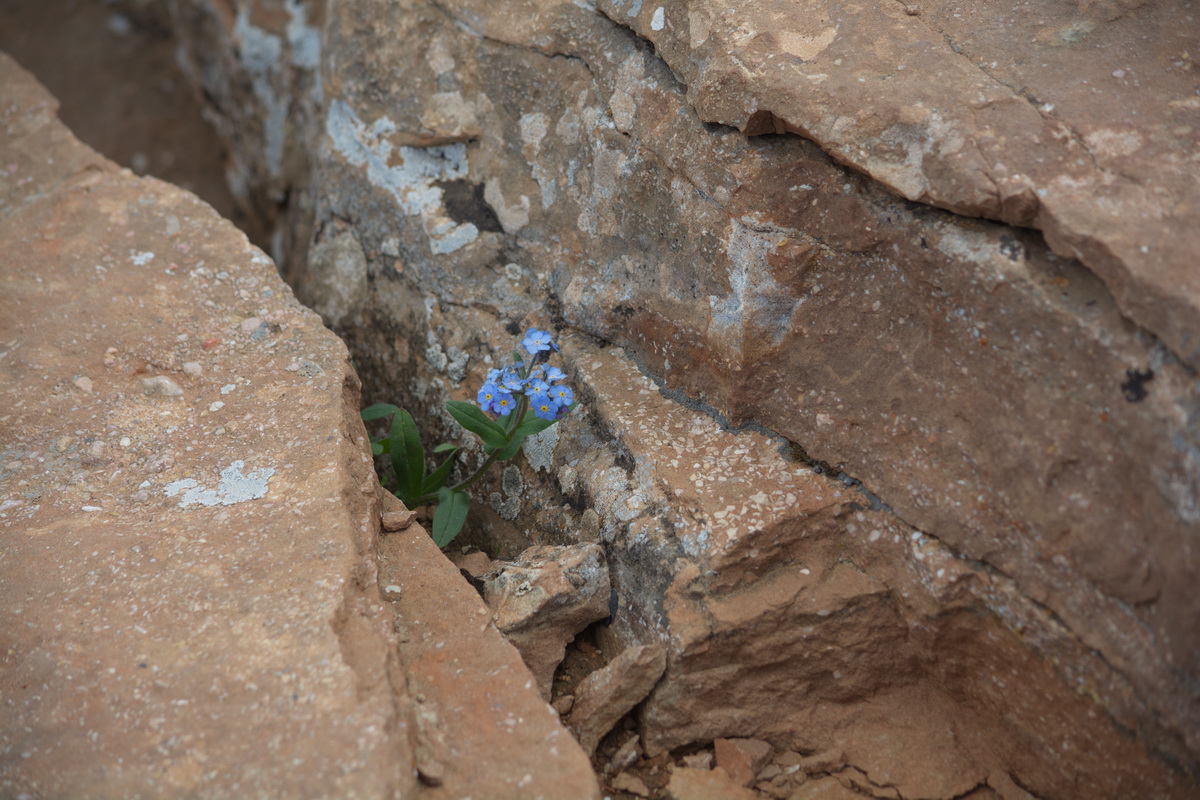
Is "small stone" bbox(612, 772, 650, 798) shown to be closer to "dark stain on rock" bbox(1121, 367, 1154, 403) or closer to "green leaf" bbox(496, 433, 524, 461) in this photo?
"green leaf" bbox(496, 433, 524, 461)

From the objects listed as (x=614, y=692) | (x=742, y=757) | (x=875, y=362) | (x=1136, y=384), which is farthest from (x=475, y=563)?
(x=1136, y=384)

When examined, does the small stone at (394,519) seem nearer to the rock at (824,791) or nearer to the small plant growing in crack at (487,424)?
the small plant growing in crack at (487,424)

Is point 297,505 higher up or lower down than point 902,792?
higher up

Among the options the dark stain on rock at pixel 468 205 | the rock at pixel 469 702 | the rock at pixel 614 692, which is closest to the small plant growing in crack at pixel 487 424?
the rock at pixel 469 702

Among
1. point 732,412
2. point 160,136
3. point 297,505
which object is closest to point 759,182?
point 732,412

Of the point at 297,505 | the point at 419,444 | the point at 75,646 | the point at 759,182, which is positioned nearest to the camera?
the point at 75,646

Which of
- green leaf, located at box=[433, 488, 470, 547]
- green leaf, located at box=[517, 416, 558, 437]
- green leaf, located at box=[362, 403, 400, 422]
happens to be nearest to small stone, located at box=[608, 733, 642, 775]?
green leaf, located at box=[433, 488, 470, 547]

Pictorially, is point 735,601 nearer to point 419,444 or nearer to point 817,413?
point 817,413
